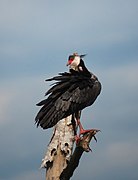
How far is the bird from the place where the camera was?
34.2 ft

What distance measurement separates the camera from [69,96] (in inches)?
431

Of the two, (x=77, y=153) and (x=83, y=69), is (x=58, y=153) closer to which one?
(x=83, y=69)

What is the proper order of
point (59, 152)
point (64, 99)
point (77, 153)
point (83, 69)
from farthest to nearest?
1. point (83, 69)
2. point (59, 152)
3. point (64, 99)
4. point (77, 153)

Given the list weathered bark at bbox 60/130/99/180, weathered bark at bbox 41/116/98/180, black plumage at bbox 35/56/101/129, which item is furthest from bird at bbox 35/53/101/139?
weathered bark at bbox 60/130/99/180

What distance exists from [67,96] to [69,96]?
0.08 metres

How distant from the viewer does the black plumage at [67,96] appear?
1042 centimetres

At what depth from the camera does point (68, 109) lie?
1092 centimetres

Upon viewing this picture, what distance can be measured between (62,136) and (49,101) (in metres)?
Result: 1.32

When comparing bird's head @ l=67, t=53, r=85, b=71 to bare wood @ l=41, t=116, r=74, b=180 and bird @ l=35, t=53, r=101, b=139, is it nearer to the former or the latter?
bird @ l=35, t=53, r=101, b=139

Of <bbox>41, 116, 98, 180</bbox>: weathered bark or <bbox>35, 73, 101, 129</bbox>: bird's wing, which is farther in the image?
<bbox>41, 116, 98, 180</bbox>: weathered bark

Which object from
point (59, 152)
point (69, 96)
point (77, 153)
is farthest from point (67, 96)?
point (77, 153)

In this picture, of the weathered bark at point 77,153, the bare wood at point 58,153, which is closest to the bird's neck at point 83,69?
the bare wood at point 58,153

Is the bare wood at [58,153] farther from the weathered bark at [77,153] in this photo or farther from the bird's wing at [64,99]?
the weathered bark at [77,153]

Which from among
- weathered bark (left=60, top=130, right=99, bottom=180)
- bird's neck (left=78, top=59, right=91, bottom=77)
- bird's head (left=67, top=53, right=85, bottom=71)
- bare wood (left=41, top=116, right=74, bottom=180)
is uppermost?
bird's head (left=67, top=53, right=85, bottom=71)
